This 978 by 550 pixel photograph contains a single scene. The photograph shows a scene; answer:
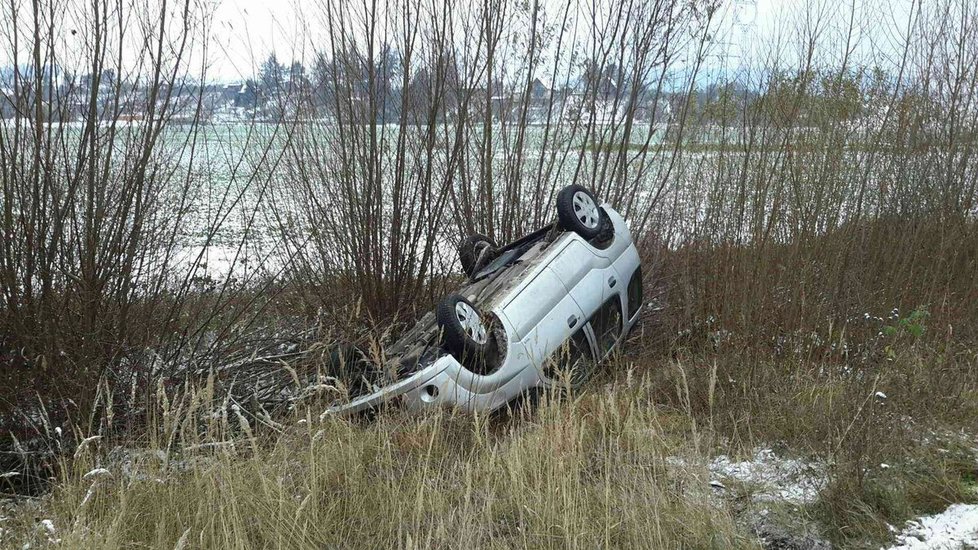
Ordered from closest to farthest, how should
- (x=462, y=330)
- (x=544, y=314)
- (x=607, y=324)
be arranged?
1. (x=462, y=330)
2. (x=544, y=314)
3. (x=607, y=324)

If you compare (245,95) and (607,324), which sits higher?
(245,95)

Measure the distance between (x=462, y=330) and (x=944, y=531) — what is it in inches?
92.9

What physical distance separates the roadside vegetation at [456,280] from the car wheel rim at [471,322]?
0.47 metres

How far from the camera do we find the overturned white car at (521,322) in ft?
14.1

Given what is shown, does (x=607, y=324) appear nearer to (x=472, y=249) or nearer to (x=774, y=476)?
(x=472, y=249)

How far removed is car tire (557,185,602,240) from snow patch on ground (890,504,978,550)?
2715mm

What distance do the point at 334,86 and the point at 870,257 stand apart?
457 centimetres

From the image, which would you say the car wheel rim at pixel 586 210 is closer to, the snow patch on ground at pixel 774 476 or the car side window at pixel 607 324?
the car side window at pixel 607 324

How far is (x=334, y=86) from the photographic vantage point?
20.4ft

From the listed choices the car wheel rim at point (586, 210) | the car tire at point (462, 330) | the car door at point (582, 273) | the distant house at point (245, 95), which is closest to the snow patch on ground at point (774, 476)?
the car tire at point (462, 330)

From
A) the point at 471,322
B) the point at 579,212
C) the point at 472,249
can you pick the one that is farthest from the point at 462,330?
the point at 472,249

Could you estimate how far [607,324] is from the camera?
18.0 feet

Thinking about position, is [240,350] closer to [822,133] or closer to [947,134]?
[822,133]

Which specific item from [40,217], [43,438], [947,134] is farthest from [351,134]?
[947,134]
